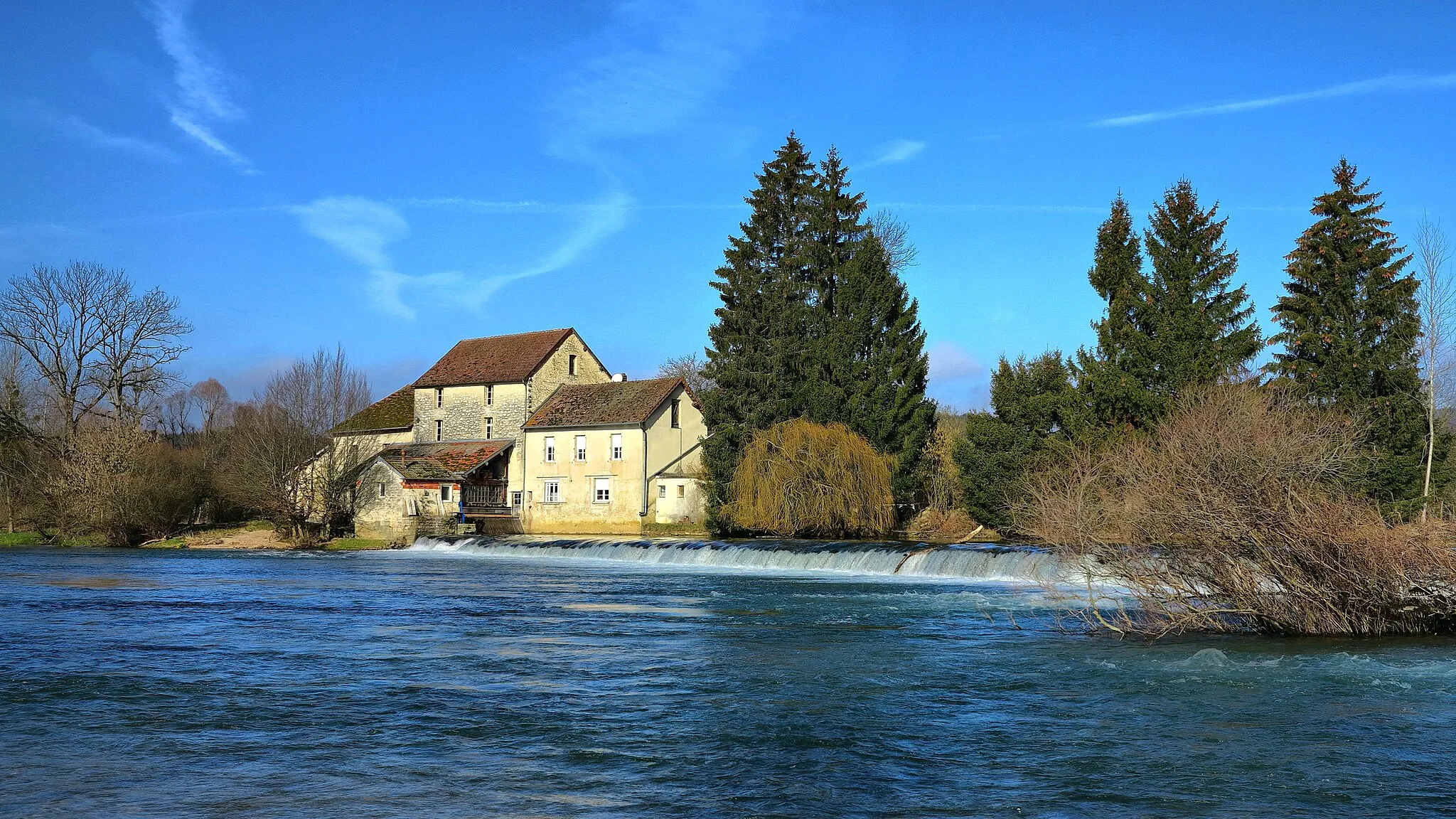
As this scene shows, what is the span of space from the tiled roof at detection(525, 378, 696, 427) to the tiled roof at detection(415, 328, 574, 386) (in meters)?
2.15

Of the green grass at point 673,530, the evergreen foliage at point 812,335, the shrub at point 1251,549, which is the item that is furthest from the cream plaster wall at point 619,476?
the shrub at point 1251,549

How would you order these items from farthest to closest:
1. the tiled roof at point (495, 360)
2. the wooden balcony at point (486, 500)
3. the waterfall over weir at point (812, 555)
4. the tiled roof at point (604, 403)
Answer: the tiled roof at point (495, 360), the tiled roof at point (604, 403), the wooden balcony at point (486, 500), the waterfall over weir at point (812, 555)

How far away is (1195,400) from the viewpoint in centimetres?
3353

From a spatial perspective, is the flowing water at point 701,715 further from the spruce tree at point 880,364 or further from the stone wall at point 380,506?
the stone wall at point 380,506

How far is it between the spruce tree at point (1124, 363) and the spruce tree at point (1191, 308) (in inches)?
9.9

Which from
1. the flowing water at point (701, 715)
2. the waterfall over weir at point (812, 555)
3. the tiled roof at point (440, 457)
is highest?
the tiled roof at point (440, 457)

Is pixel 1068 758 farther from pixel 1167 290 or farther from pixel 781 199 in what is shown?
pixel 781 199

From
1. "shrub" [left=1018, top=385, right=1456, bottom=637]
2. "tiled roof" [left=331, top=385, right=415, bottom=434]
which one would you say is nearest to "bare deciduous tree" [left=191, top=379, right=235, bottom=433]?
"tiled roof" [left=331, top=385, right=415, bottom=434]

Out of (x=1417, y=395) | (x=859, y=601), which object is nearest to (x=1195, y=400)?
(x=1417, y=395)

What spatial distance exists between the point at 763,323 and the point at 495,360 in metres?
18.6

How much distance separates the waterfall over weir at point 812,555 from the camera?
1094 inches

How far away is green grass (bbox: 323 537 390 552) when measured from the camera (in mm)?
48375

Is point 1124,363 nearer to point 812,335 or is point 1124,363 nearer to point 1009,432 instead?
point 1009,432

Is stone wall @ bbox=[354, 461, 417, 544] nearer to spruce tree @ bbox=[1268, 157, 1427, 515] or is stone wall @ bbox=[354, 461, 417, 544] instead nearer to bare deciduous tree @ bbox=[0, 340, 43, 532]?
bare deciduous tree @ bbox=[0, 340, 43, 532]
